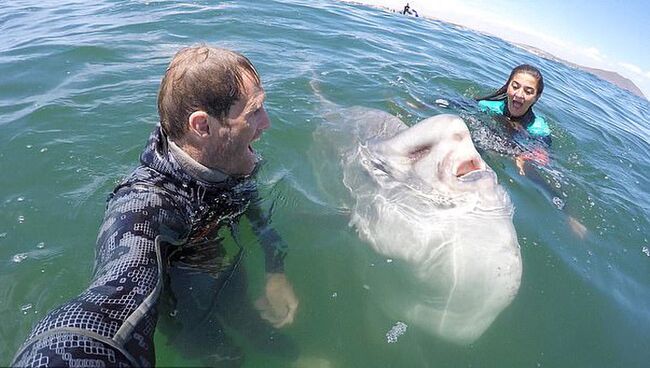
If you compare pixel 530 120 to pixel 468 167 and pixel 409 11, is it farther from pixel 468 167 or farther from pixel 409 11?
pixel 409 11

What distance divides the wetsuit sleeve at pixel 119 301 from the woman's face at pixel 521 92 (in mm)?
5979

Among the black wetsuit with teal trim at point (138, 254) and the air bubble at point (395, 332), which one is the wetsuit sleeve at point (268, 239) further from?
the air bubble at point (395, 332)

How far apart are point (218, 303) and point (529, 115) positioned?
6.27 meters

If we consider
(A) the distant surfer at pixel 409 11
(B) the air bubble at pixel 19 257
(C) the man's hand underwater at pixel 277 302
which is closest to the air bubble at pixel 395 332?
(C) the man's hand underwater at pixel 277 302

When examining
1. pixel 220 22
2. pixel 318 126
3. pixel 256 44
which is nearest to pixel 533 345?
pixel 318 126

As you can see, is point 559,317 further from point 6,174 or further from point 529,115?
point 6,174

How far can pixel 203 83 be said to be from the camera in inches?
103

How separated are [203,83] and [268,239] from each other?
1511 mm

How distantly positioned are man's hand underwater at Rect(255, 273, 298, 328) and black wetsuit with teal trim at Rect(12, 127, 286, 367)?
14 centimetres

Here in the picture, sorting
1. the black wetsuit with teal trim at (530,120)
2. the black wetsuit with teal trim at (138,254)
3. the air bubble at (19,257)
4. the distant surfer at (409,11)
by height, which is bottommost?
the air bubble at (19,257)

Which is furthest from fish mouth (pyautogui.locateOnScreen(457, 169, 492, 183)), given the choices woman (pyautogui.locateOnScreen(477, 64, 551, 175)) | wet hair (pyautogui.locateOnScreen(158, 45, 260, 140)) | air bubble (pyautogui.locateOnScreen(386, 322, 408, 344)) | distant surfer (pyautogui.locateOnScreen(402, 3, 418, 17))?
distant surfer (pyautogui.locateOnScreen(402, 3, 418, 17))

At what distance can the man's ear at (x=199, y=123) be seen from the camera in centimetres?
271

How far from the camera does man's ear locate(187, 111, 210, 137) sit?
271 cm

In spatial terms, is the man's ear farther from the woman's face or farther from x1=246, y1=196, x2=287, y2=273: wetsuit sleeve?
the woman's face
